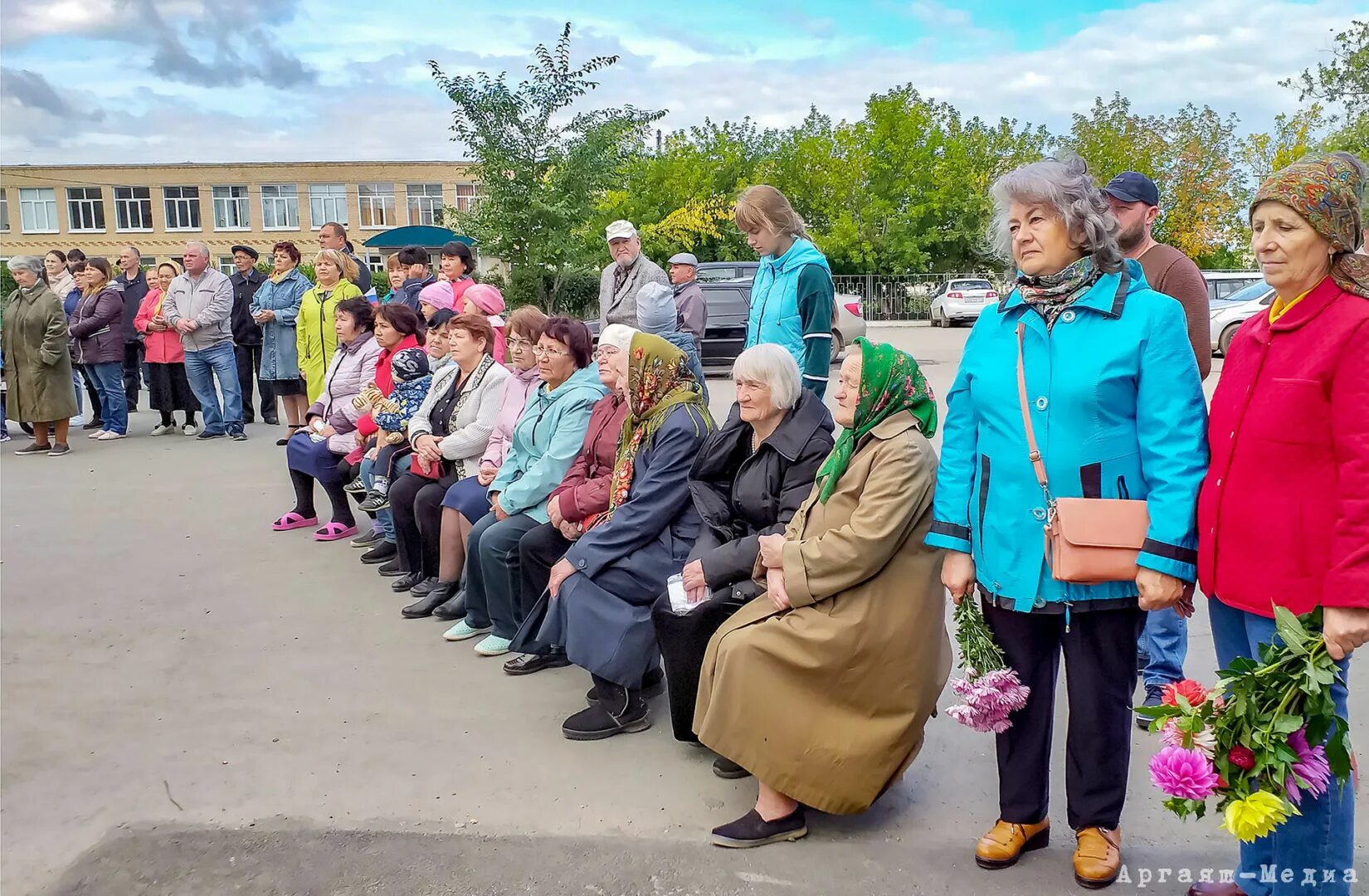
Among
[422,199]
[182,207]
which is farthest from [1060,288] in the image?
[182,207]

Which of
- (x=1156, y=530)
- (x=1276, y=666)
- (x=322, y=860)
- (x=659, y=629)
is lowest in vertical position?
(x=322, y=860)

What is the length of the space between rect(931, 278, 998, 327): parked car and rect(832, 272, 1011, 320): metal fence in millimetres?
3198

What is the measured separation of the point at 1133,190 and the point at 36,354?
1042cm

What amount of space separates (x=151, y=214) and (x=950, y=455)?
6344cm

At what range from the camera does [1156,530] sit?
2797 mm

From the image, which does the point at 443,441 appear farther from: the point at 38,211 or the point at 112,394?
the point at 38,211

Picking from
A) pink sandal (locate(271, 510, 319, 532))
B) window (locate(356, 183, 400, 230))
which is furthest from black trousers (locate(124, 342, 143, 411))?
window (locate(356, 183, 400, 230))

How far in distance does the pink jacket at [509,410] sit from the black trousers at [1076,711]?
3.35 meters

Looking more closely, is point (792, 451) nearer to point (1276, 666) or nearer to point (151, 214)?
point (1276, 666)

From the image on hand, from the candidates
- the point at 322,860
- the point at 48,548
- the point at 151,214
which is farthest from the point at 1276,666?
the point at 151,214

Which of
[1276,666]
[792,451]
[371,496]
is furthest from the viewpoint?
[371,496]

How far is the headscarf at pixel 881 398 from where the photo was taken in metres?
3.51

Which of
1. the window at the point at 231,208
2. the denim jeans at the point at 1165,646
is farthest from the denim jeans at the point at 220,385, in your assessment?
the window at the point at 231,208

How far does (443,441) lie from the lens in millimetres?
6035
